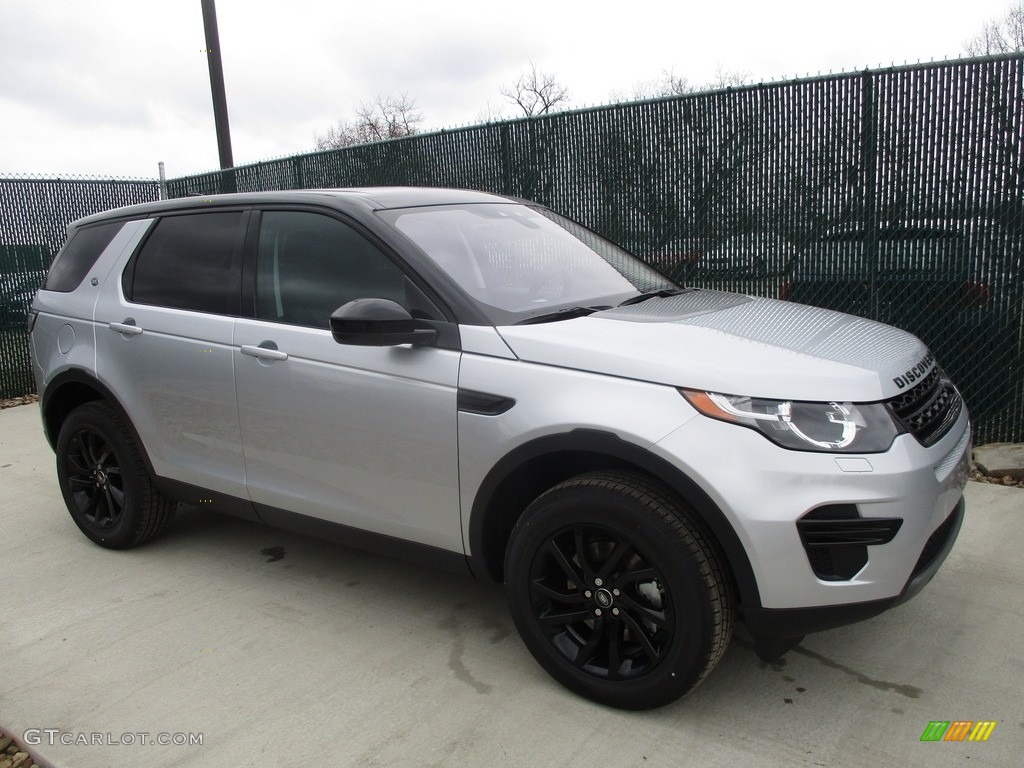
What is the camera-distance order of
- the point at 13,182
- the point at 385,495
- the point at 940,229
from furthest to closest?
the point at 13,182 → the point at 940,229 → the point at 385,495

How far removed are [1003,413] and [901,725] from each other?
3.56 metres

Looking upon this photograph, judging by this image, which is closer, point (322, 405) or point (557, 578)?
point (557, 578)

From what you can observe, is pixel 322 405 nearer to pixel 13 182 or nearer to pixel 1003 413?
pixel 1003 413

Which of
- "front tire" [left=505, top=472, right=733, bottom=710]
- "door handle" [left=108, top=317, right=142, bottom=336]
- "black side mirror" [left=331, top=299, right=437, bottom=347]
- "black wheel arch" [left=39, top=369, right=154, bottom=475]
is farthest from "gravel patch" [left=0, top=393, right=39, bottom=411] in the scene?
"front tire" [left=505, top=472, right=733, bottom=710]

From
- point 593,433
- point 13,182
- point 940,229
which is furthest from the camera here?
point 13,182

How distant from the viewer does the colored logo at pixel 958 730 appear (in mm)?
2609

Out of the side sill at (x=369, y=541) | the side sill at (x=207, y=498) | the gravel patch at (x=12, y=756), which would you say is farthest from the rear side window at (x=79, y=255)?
the gravel patch at (x=12, y=756)

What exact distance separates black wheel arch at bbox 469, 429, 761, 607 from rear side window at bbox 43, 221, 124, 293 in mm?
2634

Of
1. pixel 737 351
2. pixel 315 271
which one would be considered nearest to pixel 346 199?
pixel 315 271

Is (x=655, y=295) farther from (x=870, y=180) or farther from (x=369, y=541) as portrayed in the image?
(x=870, y=180)

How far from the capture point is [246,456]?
11.8ft

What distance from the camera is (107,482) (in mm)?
4316

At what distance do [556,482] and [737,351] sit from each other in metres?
0.78

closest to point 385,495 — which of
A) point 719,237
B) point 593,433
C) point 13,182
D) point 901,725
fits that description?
point 593,433
